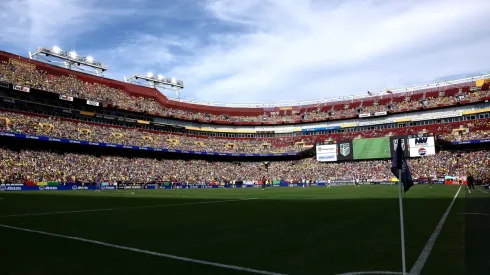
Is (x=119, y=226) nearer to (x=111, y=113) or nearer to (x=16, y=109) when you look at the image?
(x=16, y=109)

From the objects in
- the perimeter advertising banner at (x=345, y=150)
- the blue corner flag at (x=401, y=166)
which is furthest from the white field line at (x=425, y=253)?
the perimeter advertising banner at (x=345, y=150)

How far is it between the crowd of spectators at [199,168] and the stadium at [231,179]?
30 centimetres

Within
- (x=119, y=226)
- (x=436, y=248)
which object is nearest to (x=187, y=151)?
(x=119, y=226)

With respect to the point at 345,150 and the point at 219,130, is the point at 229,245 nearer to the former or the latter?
the point at 345,150

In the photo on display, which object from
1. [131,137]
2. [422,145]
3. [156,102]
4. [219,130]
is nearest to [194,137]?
[219,130]

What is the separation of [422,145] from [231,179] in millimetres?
39734

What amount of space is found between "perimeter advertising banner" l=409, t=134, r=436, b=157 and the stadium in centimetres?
27

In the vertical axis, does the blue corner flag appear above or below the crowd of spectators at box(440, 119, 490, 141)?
below

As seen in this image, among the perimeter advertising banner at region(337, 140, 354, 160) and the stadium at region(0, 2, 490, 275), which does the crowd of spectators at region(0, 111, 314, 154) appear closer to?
the stadium at region(0, 2, 490, 275)

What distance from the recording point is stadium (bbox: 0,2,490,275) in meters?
7.66

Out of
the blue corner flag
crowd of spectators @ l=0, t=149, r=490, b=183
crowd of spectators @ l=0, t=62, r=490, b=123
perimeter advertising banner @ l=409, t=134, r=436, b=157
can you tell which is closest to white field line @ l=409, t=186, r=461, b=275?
the blue corner flag

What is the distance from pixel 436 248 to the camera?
8094 mm

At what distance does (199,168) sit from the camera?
75.6m

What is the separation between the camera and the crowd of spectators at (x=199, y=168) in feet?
162
